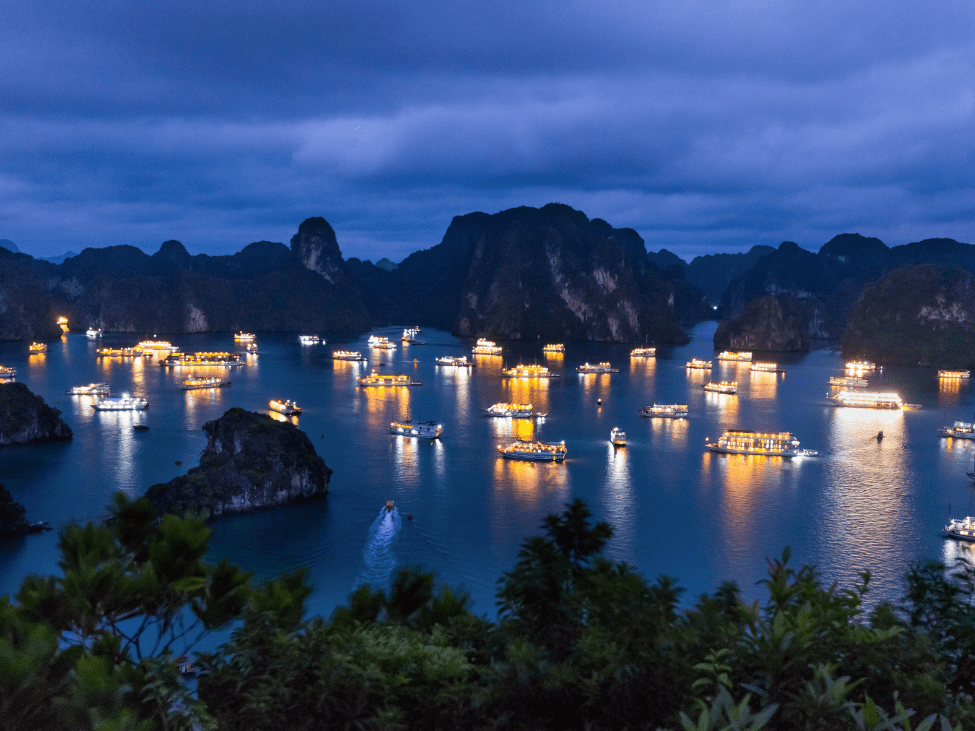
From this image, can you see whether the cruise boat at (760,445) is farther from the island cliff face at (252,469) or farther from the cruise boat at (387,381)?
the cruise boat at (387,381)

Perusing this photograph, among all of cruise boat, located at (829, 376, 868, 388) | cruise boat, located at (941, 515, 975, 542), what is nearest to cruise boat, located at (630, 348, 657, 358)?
cruise boat, located at (829, 376, 868, 388)

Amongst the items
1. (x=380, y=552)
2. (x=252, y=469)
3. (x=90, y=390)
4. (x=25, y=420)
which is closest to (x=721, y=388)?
(x=252, y=469)

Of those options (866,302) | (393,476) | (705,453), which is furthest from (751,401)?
(866,302)

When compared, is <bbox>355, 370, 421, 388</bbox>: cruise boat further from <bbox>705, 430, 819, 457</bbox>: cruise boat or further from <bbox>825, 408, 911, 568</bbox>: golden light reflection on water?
<bbox>825, 408, 911, 568</bbox>: golden light reflection on water

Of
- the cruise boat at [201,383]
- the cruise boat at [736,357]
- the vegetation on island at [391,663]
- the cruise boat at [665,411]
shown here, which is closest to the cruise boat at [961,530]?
the vegetation on island at [391,663]

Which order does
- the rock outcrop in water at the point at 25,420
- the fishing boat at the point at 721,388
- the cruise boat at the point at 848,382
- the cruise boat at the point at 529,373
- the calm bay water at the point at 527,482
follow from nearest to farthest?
the calm bay water at the point at 527,482 → the rock outcrop in water at the point at 25,420 → the fishing boat at the point at 721,388 → the cruise boat at the point at 848,382 → the cruise boat at the point at 529,373
